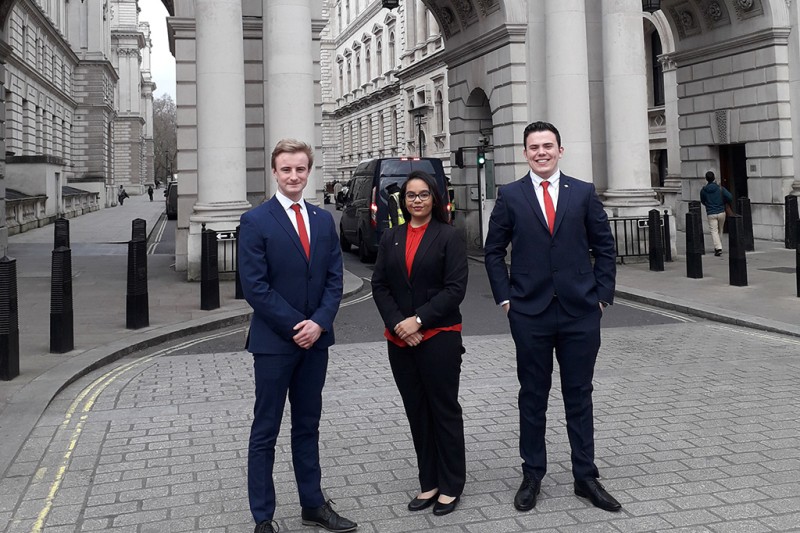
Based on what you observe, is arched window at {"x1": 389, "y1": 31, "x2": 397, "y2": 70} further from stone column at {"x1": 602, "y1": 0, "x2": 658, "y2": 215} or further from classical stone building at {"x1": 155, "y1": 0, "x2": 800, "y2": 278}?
stone column at {"x1": 602, "y1": 0, "x2": 658, "y2": 215}

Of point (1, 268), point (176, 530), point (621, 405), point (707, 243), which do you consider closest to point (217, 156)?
point (1, 268)

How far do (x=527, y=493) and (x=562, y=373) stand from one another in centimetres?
68

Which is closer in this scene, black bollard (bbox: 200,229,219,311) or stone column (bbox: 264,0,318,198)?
black bollard (bbox: 200,229,219,311)

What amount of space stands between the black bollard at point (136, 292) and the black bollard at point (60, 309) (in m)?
1.45

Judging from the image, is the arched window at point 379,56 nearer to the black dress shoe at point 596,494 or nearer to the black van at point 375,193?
the black van at point 375,193

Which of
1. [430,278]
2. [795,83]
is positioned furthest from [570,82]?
[430,278]

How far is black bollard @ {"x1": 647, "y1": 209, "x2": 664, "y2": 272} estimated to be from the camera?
15.2 metres

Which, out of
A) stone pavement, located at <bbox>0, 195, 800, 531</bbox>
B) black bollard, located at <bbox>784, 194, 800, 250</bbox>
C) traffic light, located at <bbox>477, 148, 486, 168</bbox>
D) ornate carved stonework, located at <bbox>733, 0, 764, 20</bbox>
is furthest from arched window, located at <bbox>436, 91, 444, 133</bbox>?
stone pavement, located at <bbox>0, 195, 800, 531</bbox>

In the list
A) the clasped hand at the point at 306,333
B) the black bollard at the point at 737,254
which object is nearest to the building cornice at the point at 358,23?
the black bollard at the point at 737,254

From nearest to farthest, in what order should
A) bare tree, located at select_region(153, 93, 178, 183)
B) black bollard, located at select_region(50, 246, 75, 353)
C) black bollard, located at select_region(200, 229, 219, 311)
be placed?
black bollard, located at select_region(50, 246, 75, 353), black bollard, located at select_region(200, 229, 219, 311), bare tree, located at select_region(153, 93, 178, 183)

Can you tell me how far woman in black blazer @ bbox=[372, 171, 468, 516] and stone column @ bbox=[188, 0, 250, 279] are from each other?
10786mm

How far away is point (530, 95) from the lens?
17.9m

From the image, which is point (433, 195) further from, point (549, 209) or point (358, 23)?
point (358, 23)

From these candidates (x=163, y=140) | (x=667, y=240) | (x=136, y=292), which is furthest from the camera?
(x=163, y=140)
